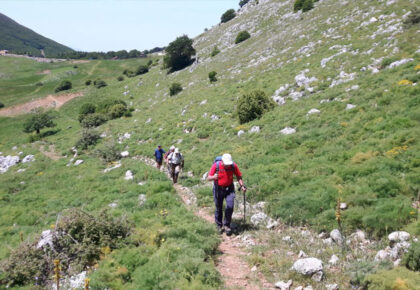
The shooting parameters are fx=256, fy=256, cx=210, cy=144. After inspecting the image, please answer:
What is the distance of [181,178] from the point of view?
49.0 ft

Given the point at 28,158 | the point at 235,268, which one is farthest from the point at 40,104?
the point at 235,268

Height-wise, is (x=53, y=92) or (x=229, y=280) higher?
(x=53, y=92)

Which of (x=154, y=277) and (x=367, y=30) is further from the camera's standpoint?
(x=367, y=30)

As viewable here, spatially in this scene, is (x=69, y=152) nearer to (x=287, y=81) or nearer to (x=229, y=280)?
(x=287, y=81)

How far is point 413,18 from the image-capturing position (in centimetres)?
1883

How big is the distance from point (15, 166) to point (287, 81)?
2841 cm

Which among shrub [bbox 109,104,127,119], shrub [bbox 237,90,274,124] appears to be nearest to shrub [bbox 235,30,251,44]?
shrub [bbox 109,104,127,119]

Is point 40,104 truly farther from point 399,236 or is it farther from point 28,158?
point 399,236

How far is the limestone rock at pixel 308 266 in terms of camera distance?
5.57m

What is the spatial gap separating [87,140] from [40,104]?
118 feet

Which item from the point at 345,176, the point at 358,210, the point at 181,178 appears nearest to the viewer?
the point at 358,210

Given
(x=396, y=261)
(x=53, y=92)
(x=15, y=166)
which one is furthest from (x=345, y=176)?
(x=53, y=92)

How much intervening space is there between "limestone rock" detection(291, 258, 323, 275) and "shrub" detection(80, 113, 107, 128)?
1447 inches

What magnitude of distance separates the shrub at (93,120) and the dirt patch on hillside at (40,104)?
21175mm
